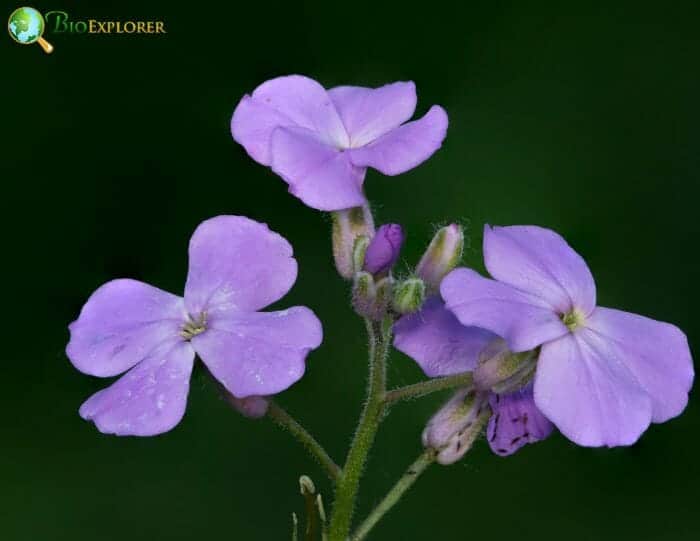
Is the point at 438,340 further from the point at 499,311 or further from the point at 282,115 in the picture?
the point at 282,115

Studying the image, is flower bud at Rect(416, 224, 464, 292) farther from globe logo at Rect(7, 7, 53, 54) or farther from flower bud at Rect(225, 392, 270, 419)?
globe logo at Rect(7, 7, 53, 54)

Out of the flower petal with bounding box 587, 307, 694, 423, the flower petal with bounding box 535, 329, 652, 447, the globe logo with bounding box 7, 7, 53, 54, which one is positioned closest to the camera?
the flower petal with bounding box 535, 329, 652, 447

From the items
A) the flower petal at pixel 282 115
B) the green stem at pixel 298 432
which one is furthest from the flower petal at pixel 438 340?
the flower petal at pixel 282 115

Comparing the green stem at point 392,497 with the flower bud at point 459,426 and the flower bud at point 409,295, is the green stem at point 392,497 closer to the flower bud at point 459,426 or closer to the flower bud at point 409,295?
the flower bud at point 459,426

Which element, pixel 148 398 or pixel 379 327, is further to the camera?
pixel 379 327

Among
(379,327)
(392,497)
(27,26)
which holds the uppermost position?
(27,26)

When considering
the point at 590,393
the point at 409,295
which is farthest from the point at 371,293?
the point at 590,393

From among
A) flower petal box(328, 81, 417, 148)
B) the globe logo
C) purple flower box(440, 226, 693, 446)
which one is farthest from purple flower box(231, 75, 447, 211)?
the globe logo
